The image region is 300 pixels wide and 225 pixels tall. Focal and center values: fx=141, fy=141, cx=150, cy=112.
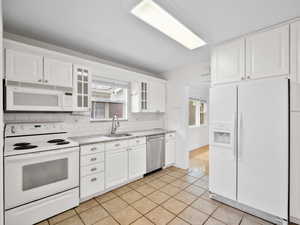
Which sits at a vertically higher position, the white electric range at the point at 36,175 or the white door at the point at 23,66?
the white door at the point at 23,66

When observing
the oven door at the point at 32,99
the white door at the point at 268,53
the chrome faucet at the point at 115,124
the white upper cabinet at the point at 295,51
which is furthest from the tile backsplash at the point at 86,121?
the white upper cabinet at the point at 295,51

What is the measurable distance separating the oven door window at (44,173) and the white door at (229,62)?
269cm

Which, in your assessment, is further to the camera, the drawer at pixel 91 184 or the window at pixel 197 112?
the window at pixel 197 112

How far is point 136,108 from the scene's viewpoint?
3.45 metres

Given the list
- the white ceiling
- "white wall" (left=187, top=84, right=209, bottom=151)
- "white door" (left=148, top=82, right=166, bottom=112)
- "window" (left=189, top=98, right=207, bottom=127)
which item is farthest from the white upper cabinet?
"window" (left=189, top=98, right=207, bottom=127)

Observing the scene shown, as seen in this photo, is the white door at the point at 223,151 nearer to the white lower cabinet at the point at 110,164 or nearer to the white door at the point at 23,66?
the white lower cabinet at the point at 110,164

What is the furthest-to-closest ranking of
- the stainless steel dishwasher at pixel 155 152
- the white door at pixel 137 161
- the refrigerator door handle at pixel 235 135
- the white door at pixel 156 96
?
the white door at pixel 156 96 < the stainless steel dishwasher at pixel 155 152 < the white door at pixel 137 161 < the refrigerator door handle at pixel 235 135

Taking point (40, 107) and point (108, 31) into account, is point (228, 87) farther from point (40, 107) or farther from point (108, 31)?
point (40, 107)

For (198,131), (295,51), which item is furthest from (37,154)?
(198,131)

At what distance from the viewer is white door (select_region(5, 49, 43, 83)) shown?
1828mm

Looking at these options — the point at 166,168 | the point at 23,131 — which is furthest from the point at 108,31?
the point at 166,168

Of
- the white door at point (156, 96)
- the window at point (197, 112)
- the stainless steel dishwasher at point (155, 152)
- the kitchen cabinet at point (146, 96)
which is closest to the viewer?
the stainless steel dishwasher at point (155, 152)

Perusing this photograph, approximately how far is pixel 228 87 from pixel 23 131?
310 cm

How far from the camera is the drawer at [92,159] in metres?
2.16
